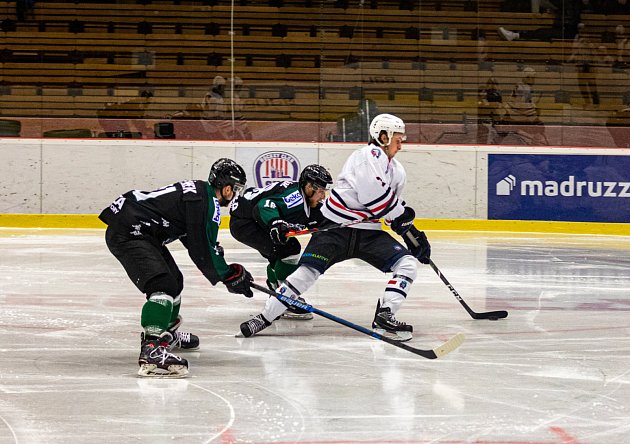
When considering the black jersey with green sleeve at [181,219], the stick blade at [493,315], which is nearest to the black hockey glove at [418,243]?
the stick blade at [493,315]

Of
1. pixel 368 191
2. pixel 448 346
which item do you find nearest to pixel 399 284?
pixel 368 191

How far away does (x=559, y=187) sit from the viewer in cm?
1079

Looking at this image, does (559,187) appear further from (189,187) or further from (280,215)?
(189,187)

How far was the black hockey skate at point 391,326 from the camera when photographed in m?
5.31

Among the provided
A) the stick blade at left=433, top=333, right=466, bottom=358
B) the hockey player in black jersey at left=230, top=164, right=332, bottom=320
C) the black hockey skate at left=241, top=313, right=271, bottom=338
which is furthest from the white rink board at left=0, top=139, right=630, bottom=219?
the stick blade at left=433, top=333, right=466, bottom=358

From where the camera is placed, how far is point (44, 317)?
586 centimetres

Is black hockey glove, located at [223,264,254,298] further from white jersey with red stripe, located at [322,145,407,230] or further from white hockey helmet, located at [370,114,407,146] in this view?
white hockey helmet, located at [370,114,407,146]

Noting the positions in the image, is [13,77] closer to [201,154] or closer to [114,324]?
[201,154]

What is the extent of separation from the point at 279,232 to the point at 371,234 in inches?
19.0

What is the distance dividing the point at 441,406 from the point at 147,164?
7.49 meters

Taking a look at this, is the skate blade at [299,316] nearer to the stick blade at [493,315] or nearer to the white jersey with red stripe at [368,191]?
the white jersey with red stripe at [368,191]

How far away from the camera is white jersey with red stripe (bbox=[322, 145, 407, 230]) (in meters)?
5.41

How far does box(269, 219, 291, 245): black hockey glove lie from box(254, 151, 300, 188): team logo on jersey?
5345mm

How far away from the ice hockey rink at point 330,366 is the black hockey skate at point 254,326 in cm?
7
